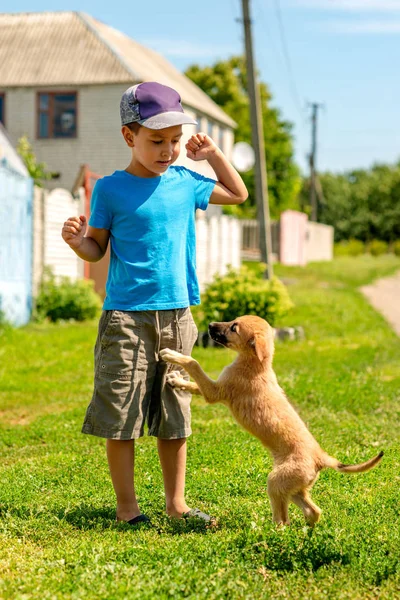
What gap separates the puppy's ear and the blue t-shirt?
482 mm

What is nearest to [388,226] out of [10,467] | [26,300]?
[26,300]

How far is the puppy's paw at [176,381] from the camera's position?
14.3 feet

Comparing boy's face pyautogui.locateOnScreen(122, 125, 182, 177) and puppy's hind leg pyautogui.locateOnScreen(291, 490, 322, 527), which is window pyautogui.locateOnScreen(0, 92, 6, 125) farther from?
puppy's hind leg pyautogui.locateOnScreen(291, 490, 322, 527)

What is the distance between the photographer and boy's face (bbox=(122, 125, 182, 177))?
4273 mm

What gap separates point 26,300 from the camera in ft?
43.8

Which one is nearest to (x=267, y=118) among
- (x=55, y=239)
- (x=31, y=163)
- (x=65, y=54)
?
(x=65, y=54)

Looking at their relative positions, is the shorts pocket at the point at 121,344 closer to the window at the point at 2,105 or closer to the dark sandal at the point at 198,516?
the dark sandal at the point at 198,516

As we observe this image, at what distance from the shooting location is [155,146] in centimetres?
428

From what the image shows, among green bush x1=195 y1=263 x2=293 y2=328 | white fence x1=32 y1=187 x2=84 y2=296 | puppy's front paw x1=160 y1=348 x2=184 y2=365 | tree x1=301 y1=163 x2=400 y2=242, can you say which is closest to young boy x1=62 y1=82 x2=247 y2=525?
puppy's front paw x1=160 y1=348 x2=184 y2=365

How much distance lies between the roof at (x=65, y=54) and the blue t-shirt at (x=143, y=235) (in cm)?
2237

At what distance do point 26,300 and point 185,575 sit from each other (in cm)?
1020

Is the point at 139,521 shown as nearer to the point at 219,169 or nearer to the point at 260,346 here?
the point at 260,346

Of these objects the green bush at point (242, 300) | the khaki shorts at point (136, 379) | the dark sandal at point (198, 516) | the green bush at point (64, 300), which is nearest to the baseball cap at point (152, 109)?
the khaki shorts at point (136, 379)

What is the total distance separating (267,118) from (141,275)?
159 feet
